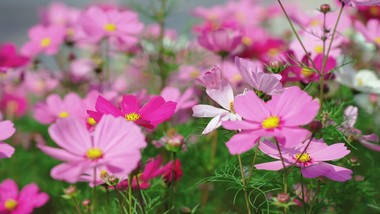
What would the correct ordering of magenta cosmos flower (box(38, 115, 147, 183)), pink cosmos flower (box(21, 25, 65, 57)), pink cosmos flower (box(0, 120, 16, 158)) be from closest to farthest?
magenta cosmos flower (box(38, 115, 147, 183)) → pink cosmos flower (box(0, 120, 16, 158)) → pink cosmos flower (box(21, 25, 65, 57))

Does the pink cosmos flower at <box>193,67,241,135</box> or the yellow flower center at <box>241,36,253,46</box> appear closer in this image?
the pink cosmos flower at <box>193,67,241,135</box>

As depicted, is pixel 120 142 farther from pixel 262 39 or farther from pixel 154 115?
pixel 262 39

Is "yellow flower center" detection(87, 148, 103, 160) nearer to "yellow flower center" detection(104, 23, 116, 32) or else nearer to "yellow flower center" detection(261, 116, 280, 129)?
"yellow flower center" detection(261, 116, 280, 129)

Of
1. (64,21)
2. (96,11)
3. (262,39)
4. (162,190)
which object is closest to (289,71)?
(162,190)

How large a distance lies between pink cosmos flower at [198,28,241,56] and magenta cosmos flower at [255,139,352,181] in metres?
0.45

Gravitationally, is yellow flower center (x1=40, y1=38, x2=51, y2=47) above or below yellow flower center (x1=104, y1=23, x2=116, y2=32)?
below

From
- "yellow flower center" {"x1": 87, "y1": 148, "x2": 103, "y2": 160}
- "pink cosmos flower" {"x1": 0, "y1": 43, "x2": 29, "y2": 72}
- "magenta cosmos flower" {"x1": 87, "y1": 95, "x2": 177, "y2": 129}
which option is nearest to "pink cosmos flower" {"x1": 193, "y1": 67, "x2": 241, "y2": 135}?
"magenta cosmos flower" {"x1": 87, "y1": 95, "x2": 177, "y2": 129}

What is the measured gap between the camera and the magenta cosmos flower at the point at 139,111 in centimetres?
53

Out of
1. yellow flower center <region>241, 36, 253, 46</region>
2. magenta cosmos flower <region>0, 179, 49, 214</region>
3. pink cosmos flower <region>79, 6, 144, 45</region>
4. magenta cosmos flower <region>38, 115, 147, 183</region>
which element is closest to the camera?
magenta cosmos flower <region>38, 115, 147, 183</region>

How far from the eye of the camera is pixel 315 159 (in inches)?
21.6

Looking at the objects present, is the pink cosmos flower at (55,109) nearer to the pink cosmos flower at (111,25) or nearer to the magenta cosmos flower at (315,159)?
the pink cosmos flower at (111,25)

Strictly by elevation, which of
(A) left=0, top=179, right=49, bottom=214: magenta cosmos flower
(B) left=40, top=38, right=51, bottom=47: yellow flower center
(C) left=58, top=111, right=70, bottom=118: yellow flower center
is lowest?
(A) left=0, top=179, right=49, bottom=214: magenta cosmos flower

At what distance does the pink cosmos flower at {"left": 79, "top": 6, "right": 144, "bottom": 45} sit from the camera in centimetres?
109

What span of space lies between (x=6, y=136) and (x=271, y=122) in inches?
14.4
